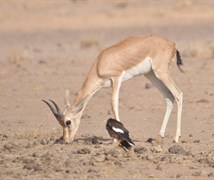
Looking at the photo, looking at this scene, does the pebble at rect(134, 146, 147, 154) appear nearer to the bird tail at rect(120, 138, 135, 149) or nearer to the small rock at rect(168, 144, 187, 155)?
the bird tail at rect(120, 138, 135, 149)

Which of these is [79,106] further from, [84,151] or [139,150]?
[139,150]

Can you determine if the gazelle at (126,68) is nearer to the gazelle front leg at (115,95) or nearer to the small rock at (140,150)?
the gazelle front leg at (115,95)

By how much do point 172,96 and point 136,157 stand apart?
2.55 metres

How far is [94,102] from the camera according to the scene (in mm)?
17891

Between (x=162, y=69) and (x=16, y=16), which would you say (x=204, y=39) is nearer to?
(x=16, y=16)

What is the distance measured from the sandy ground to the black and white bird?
0.46 feet

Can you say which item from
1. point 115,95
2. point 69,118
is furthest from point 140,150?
point 69,118

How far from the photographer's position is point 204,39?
33.3 meters

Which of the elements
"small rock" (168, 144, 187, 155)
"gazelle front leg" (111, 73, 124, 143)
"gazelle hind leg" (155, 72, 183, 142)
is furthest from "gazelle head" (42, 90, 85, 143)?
"small rock" (168, 144, 187, 155)

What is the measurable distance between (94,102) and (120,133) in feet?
20.6

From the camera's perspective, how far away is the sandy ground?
35.8ft

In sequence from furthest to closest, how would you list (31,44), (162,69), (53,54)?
(31,44) < (53,54) < (162,69)

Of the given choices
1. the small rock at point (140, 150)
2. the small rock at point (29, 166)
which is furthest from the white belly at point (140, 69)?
the small rock at point (29, 166)

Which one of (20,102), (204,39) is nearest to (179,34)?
(204,39)
